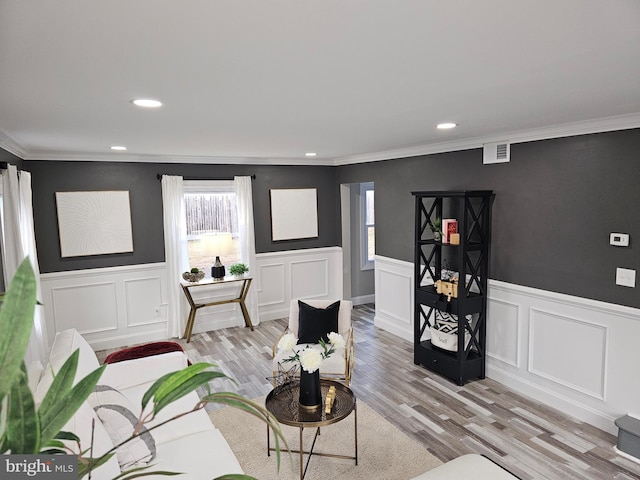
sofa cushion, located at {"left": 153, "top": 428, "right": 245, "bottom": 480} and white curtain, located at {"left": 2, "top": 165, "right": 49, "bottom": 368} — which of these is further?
white curtain, located at {"left": 2, "top": 165, "right": 49, "bottom": 368}

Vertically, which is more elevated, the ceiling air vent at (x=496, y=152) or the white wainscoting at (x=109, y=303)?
the ceiling air vent at (x=496, y=152)

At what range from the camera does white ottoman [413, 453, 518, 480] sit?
84.4 inches

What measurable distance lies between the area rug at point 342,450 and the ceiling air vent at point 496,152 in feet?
8.49

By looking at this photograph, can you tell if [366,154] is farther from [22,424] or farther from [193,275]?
[22,424]

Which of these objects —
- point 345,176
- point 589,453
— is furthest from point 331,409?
point 345,176

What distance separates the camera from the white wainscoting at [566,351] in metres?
3.22

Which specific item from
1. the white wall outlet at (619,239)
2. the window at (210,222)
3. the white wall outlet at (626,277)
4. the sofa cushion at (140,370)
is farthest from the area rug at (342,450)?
the window at (210,222)

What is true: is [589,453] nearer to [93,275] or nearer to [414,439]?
[414,439]

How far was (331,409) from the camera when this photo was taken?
9.39ft

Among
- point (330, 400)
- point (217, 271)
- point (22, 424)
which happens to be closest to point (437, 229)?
point (330, 400)

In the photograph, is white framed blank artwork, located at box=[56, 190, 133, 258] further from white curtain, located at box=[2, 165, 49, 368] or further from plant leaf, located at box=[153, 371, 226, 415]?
plant leaf, located at box=[153, 371, 226, 415]

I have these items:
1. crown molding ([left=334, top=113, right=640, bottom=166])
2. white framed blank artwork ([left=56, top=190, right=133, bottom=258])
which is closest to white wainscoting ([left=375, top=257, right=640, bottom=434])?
crown molding ([left=334, top=113, right=640, bottom=166])

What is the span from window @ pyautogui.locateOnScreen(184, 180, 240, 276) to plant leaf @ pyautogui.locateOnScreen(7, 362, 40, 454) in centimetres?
511

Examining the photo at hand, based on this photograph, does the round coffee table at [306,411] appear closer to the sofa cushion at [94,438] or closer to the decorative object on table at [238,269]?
the sofa cushion at [94,438]
